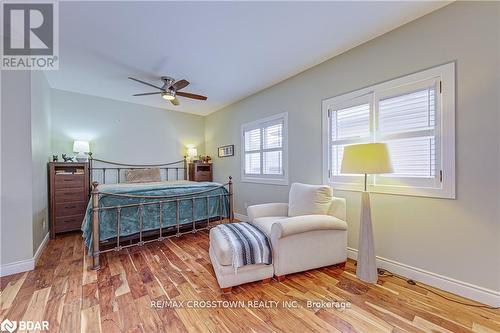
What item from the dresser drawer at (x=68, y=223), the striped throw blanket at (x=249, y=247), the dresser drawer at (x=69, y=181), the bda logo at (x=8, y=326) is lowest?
the bda logo at (x=8, y=326)

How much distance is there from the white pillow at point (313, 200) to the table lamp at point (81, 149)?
3882 millimetres

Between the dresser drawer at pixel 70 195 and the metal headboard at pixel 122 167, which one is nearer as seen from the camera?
the dresser drawer at pixel 70 195

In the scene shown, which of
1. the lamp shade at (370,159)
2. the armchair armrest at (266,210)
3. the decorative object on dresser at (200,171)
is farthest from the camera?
the decorative object on dresser at (200,171)

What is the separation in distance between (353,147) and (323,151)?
3.02 feet

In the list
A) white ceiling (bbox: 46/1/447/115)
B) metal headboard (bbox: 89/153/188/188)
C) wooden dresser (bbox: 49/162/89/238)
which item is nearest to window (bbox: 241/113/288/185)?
white ceiling (bbox: 46/1/447/115)

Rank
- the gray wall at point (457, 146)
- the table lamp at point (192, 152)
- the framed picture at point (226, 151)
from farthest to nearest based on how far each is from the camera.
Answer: the table lamp at point (192, 152)
the framed picture at point (226, 151)
the gray wall at point (457, 146)

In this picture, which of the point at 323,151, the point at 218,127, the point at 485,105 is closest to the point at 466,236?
the point at 485,105

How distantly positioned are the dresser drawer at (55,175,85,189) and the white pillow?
3.64 m

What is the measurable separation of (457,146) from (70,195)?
5214 millimetres

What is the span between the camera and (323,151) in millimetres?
2900

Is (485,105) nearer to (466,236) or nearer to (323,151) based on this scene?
(466,236)

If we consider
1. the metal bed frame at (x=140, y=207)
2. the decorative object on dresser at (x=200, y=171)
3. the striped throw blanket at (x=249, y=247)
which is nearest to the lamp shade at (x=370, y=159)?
the striped throw blanket at (x=249, y=247)

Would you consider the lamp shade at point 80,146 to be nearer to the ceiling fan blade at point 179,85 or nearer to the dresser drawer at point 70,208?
the dresser drawer at point 70,208

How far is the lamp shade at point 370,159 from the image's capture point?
1.84m
